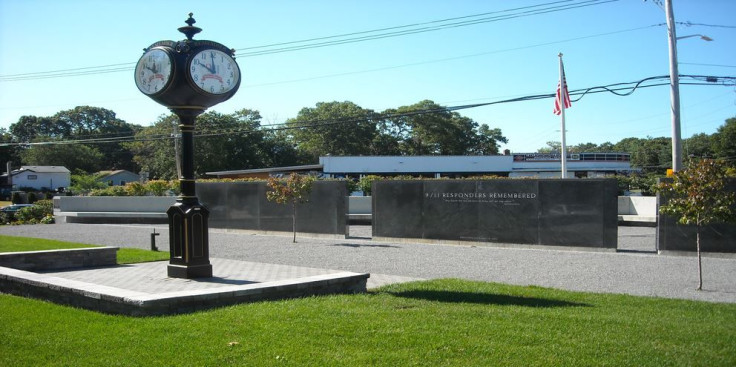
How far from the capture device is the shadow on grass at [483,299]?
348 inches

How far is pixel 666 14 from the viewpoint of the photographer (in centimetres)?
2047

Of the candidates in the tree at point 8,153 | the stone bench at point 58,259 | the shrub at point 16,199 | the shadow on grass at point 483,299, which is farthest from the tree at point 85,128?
the shadow on grass at point 483,299

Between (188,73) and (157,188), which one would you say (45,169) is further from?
(188,73)

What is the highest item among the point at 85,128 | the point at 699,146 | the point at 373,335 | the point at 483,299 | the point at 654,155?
the point at 85,128

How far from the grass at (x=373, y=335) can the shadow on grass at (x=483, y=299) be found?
131 millimetres

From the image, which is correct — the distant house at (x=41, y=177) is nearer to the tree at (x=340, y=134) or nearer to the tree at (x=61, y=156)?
the tree at (x=61, y=156)

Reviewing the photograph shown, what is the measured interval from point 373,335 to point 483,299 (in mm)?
3216

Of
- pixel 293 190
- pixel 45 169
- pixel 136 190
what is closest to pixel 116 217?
pixel 136 190

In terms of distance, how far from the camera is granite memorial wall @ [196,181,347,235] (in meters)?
22.0

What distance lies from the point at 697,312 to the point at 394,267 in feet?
22.9

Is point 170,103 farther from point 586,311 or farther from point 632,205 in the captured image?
point 632,205

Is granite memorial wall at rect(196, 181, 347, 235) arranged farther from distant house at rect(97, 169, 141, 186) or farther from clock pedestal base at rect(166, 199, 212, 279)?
distant house at rect(97, 169, 141, 186)

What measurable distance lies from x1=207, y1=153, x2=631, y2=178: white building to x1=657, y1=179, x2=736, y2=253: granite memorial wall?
40.7 metres

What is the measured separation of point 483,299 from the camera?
30.0ft
